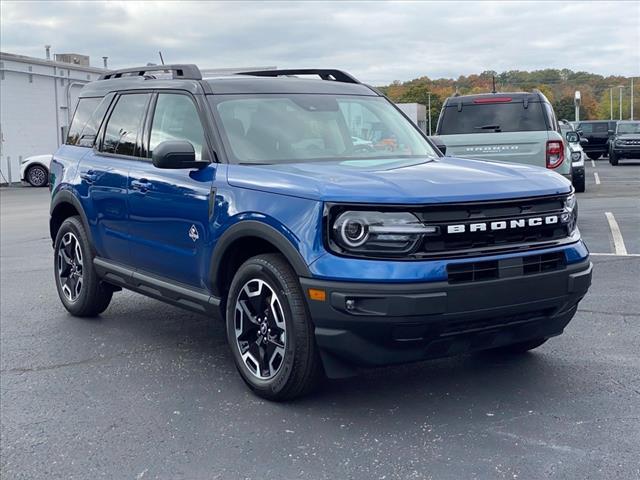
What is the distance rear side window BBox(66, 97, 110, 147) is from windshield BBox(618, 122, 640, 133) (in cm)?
2857

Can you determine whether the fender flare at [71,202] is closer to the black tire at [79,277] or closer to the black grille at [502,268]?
the black tire at [79,277]

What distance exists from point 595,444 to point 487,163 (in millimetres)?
1904

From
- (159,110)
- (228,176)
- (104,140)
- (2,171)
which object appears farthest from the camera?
(2,171)

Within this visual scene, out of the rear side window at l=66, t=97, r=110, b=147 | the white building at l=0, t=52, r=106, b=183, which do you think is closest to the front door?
the rear side window at l=66, t=97, r=110, b=147

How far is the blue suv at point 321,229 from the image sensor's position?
161 inches

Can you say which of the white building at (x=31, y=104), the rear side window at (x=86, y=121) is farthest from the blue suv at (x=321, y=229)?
the white building at (x=31, y=104)

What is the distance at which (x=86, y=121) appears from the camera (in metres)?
7.10

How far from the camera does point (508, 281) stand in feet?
13.7

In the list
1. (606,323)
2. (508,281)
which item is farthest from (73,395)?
(606,323)

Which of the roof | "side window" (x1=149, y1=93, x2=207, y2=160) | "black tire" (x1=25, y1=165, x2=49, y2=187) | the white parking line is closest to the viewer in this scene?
"side window" (x1=149, y1=93, x2=207, y2=160)

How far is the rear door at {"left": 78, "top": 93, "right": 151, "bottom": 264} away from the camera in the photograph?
6070 mm

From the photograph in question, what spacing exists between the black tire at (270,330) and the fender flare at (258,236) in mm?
134

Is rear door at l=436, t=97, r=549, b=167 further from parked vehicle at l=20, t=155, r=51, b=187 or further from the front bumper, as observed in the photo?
parked vehicle at l=20, t=155, r=51, b=187

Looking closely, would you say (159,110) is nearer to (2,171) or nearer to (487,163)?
(487,163)
